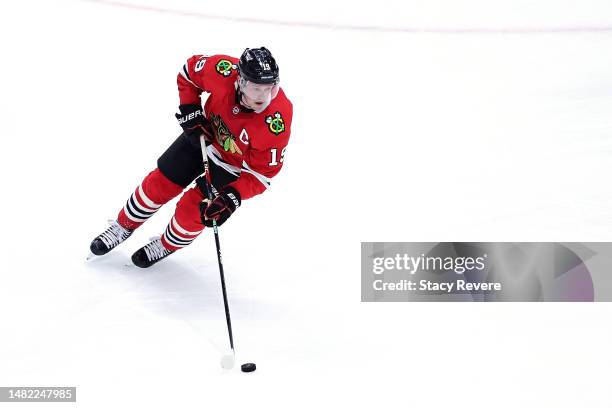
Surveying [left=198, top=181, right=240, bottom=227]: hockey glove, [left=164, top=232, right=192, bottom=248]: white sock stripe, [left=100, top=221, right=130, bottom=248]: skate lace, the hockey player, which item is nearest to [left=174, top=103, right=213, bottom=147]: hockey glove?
the hockey player

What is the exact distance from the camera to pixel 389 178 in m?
4.54

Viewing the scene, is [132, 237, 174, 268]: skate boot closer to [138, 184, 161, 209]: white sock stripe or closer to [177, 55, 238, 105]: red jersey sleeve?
[138, 184, 161, 209]: white sock stripe

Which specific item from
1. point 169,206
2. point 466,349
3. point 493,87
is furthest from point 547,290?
point 493,87

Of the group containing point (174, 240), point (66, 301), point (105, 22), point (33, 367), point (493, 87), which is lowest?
point (33, 367)

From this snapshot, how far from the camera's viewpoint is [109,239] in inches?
144

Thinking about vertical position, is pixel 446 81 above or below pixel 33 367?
above

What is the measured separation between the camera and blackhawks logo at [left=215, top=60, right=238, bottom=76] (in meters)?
3.38

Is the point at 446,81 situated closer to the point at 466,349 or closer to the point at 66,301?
the point at 466,349

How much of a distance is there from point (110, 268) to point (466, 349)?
5.34ft

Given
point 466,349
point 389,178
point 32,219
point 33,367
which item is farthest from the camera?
point 389,178

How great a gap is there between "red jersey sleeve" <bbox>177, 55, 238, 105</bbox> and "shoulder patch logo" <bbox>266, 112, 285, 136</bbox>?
0.28 m

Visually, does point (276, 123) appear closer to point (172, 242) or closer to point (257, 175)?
point (257, 175)

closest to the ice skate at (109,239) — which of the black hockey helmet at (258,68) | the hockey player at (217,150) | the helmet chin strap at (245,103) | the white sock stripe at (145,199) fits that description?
the hockey player at (217,150)

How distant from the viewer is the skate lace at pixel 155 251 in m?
3.63
